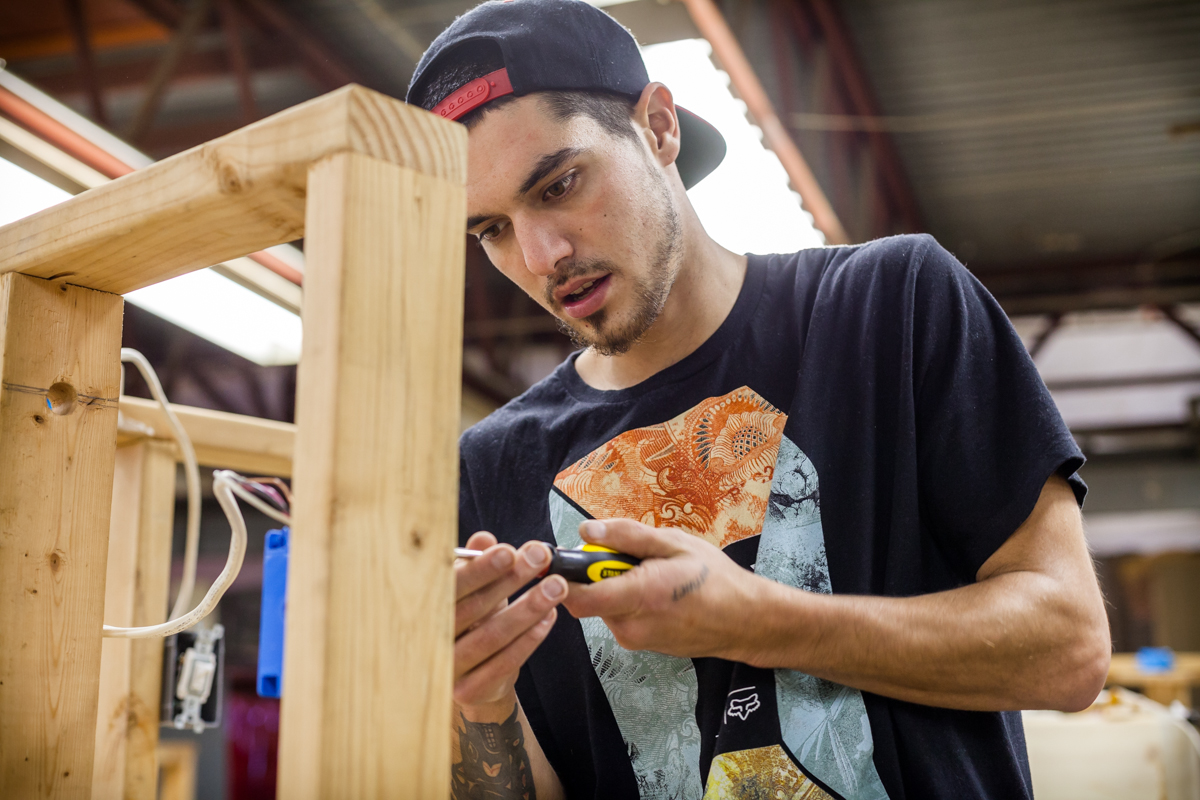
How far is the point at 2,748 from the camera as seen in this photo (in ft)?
2.83

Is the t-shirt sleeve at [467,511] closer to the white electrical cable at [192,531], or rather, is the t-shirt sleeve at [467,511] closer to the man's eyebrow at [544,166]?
the white electrical cable at [192,531]

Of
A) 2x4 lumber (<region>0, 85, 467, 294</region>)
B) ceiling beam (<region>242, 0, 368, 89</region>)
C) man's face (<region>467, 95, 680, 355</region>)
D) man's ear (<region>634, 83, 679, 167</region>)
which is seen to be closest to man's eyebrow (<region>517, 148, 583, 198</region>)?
man's face (<region>467, 95, 680, 355</region>)

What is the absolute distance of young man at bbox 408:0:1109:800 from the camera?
39.1 inches

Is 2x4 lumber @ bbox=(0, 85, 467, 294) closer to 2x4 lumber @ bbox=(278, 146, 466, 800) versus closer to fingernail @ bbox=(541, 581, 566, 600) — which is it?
→ 2x4 lumber @ bbox=(278, 146, 466, 800)

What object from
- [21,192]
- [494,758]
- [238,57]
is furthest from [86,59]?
[494,758]

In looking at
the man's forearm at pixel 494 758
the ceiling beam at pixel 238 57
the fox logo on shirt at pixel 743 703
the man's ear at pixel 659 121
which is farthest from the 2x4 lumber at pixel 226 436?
the ceiling beam at pixel 238 57

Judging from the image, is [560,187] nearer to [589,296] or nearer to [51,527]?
[589,296]

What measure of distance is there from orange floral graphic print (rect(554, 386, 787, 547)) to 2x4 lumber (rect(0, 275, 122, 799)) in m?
0.66

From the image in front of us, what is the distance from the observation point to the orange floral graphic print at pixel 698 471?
1.26 m

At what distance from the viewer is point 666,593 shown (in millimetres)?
851

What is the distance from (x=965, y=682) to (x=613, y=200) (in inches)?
28.8

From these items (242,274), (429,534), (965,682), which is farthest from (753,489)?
(242,274)

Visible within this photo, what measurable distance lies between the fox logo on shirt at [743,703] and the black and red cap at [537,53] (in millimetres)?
817

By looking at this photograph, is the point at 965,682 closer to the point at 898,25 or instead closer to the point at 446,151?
the point at 446,151
